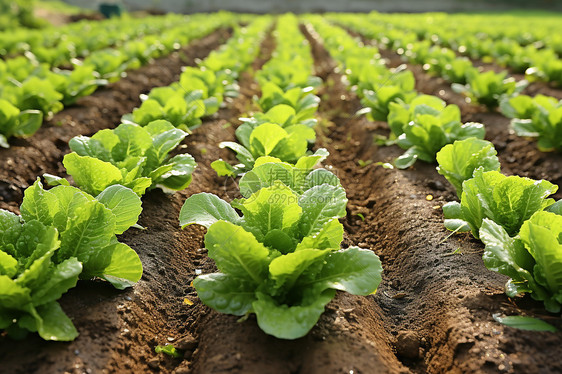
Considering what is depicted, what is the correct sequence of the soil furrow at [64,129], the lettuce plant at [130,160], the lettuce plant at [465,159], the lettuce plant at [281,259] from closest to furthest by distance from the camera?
1. the lettuce plant at [281,259]
2. the lettuce plant at [130,160]
3. the lettuce plant at [465,159]
4. the soil furrow at [64,129]

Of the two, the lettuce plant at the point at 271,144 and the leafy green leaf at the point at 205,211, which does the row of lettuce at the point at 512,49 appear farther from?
the leafy green leaf at the point at 205,211

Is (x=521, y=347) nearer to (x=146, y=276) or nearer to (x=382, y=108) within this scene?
(x=146, y=276)

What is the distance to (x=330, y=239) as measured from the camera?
232 centimetres

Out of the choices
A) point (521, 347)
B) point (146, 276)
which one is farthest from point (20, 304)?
point (521, 347)

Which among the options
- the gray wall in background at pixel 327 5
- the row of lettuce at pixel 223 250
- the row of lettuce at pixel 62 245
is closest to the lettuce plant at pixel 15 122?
the row of lettuce at pixel 62 245

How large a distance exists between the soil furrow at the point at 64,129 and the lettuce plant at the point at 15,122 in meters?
0.12

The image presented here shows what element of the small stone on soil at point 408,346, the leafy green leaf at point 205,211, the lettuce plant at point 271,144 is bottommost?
the small stone on soil at point 408,346

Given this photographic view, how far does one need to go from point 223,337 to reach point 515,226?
1.71m

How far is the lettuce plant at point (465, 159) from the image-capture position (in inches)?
126

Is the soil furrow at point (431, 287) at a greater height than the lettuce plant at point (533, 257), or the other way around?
the lettuce plant at point (533, 257)

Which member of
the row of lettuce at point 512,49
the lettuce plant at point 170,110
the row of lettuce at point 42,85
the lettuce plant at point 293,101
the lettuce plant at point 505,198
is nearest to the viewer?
the lettuce plant at point 505,198

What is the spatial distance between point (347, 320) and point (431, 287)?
0.72 meters

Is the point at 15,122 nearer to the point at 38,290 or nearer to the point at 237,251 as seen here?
the point at 38,290

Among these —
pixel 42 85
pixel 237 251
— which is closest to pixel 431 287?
pixel 237 251
